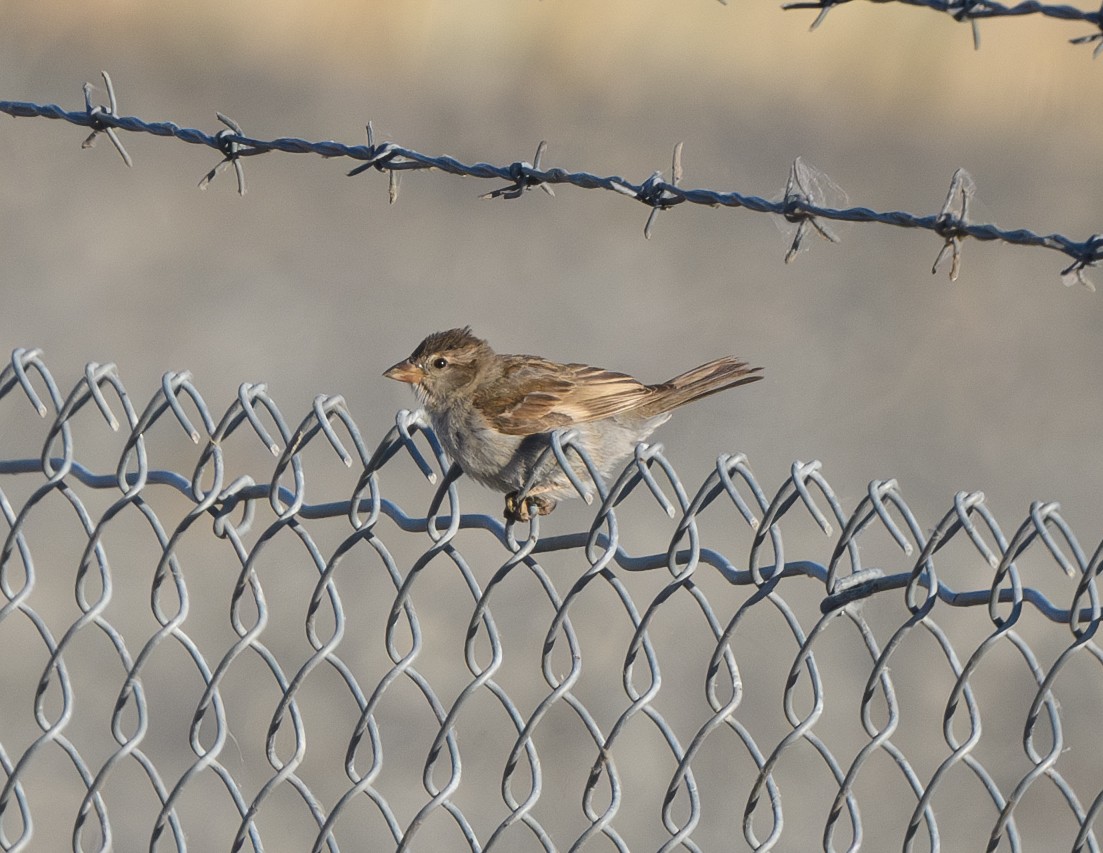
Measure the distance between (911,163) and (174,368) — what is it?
6.95m

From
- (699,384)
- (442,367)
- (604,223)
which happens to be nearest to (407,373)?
(442,367)

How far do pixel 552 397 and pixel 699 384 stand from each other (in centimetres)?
52

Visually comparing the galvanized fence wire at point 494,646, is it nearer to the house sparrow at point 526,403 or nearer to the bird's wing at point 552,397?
the house sparrow at point 526,403

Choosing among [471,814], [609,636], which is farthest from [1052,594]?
[471,814]

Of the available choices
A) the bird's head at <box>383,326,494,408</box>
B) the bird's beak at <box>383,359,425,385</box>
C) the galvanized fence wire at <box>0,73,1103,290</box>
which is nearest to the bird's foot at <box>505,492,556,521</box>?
the bird's head at <box>383,326,494,408</box>

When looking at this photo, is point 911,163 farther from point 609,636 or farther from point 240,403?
point 240,403

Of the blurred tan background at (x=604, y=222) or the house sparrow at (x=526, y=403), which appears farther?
the blurred tan background at (x=604, y=222)

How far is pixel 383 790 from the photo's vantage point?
5.19 metres

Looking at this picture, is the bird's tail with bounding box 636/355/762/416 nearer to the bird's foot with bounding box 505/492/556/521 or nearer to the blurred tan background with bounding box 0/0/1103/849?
the bird's foot with bounding box 505/492/556/521

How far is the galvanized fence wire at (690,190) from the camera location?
2420 mm

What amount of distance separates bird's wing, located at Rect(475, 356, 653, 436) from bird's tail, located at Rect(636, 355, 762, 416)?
7 centimetres

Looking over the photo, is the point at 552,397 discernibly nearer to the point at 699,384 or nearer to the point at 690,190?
the point at 699,384

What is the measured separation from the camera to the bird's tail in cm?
446

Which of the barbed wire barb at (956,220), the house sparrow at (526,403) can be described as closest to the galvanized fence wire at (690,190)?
the barbed wire barb at (956,220)
